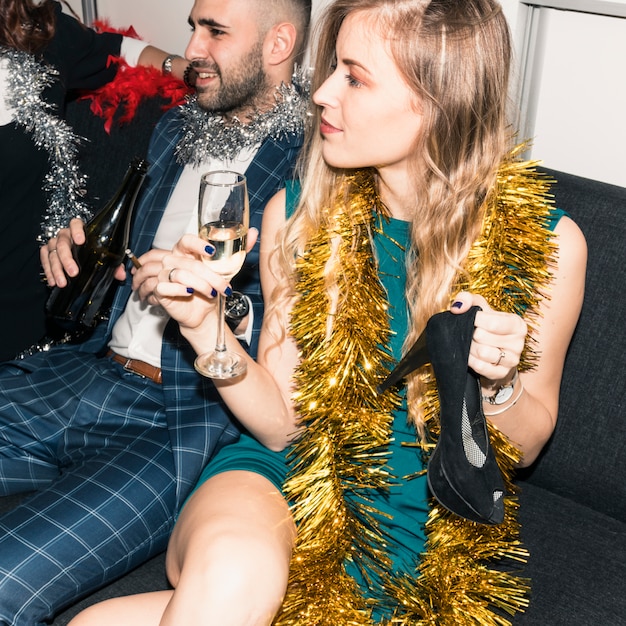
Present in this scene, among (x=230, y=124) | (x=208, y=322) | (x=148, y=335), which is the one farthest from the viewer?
(x=230, y=124)

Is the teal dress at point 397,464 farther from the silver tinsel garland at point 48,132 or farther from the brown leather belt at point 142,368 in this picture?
the silver tinsel garland at point 48,132

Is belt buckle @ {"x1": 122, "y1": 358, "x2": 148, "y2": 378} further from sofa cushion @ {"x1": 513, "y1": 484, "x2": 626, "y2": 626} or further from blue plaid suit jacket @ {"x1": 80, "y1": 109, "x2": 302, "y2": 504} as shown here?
sofa cushion @ {"x1": 513, "y1": 484, "x2": 626, "y2": 626}

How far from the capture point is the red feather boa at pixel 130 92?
2078 mm

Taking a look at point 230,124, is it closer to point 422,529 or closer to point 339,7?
point 339,7

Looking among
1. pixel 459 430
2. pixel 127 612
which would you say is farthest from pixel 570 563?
pixel 127 612

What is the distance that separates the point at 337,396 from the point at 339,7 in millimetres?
608

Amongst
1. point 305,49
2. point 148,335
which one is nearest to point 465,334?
point 148,335

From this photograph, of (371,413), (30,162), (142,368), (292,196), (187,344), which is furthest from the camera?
(30,162)

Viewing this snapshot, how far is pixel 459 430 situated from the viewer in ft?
3.78

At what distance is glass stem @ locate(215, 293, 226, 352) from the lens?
4.11 ft

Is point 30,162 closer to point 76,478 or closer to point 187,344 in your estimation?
point 187,344

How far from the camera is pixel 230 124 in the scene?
73.5 inches

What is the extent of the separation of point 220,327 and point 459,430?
375 millimetres

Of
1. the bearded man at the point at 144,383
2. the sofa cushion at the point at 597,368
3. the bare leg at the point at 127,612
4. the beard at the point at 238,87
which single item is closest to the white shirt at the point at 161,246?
the bearded man at the point at 144,383
